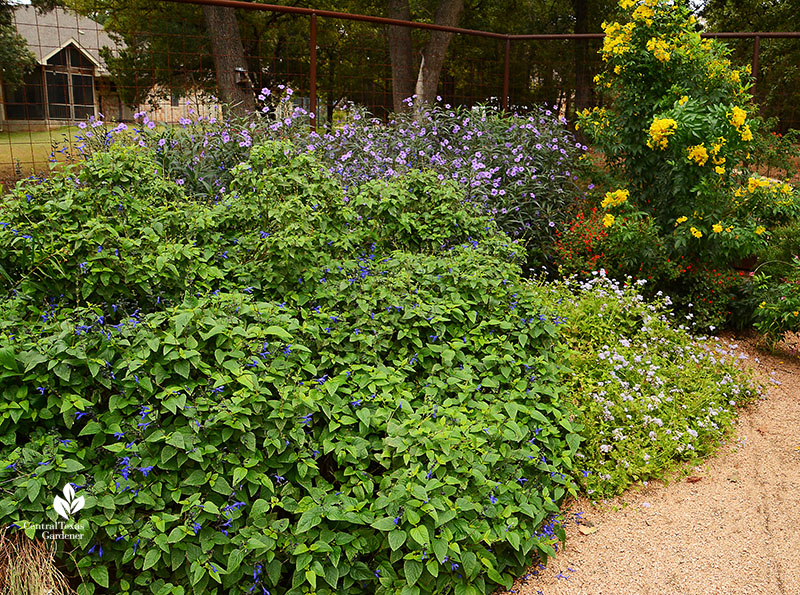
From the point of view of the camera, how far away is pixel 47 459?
2246 mm

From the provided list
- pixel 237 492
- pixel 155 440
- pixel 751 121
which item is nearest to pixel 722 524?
pixel 237 492

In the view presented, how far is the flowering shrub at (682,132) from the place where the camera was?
4688 millimetres

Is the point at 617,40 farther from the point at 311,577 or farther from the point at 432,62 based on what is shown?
the point at 432,62

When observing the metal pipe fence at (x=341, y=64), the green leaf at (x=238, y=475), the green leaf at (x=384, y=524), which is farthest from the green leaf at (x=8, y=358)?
the metal pipe fence at (x=341, y=64)

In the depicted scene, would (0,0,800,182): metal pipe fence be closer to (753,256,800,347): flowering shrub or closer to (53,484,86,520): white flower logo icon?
(753,256,800,347): flowering shrub

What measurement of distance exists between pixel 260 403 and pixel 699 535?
1.95 m

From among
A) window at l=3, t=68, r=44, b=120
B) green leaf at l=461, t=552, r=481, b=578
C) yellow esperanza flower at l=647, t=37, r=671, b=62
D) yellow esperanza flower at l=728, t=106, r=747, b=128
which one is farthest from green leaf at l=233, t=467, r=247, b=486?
window at l=3, t=68, r=44, b=120

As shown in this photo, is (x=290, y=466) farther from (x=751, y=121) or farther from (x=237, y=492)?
(x=751, y=121)

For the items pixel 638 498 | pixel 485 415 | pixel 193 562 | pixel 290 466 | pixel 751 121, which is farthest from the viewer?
pixel 751 121

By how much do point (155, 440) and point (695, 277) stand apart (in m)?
4.20

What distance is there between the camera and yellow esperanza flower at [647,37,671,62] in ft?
16.0

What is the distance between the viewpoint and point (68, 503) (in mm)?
2188

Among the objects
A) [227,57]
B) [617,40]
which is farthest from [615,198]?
[227,57]

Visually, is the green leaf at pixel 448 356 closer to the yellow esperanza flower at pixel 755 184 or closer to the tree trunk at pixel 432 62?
the yellow esperanza flower at pixel 755 184
